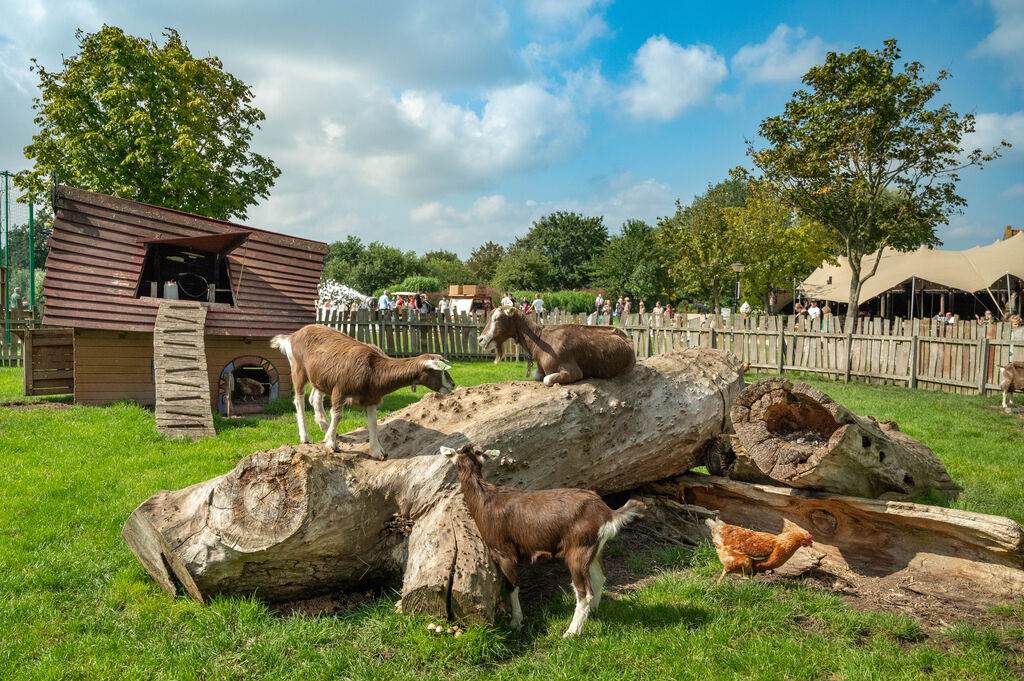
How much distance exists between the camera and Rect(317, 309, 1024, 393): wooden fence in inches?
576

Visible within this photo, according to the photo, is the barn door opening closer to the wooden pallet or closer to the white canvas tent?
the wooden pallet

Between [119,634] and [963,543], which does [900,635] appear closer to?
[963,543]

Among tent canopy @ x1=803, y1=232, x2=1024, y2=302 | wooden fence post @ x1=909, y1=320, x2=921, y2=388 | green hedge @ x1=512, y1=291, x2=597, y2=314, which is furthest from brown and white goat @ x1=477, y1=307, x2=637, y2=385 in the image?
green hedge @ x1=512, y1=291, x2=597, y2=314

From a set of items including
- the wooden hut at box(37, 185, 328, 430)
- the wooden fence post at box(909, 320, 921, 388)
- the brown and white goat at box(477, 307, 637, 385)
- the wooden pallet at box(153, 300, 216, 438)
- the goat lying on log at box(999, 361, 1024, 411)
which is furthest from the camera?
the wooden fence post at box(909, 320, 921, 388)

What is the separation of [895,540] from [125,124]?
22931mm

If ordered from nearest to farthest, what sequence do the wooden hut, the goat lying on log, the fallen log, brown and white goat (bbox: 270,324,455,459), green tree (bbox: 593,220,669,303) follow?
the fallen log, brown and white goat (bbox: 270,324,455,459), the wooden hut, the goat lying on log, green tree (bbox: 593,220,669,303)

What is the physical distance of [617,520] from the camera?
3.87 metres

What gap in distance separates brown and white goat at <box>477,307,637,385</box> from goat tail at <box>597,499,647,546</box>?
2.02 meters

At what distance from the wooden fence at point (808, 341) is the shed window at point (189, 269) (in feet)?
17.1

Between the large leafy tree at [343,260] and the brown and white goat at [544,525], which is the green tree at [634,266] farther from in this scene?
the brown and white goat at [544,525]

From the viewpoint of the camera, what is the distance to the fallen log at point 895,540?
Result: 15.4ft

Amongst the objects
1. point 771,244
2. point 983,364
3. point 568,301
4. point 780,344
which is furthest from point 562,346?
point 568,301

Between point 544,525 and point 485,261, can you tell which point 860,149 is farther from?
point 485,261

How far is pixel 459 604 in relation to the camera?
3.83 metres
